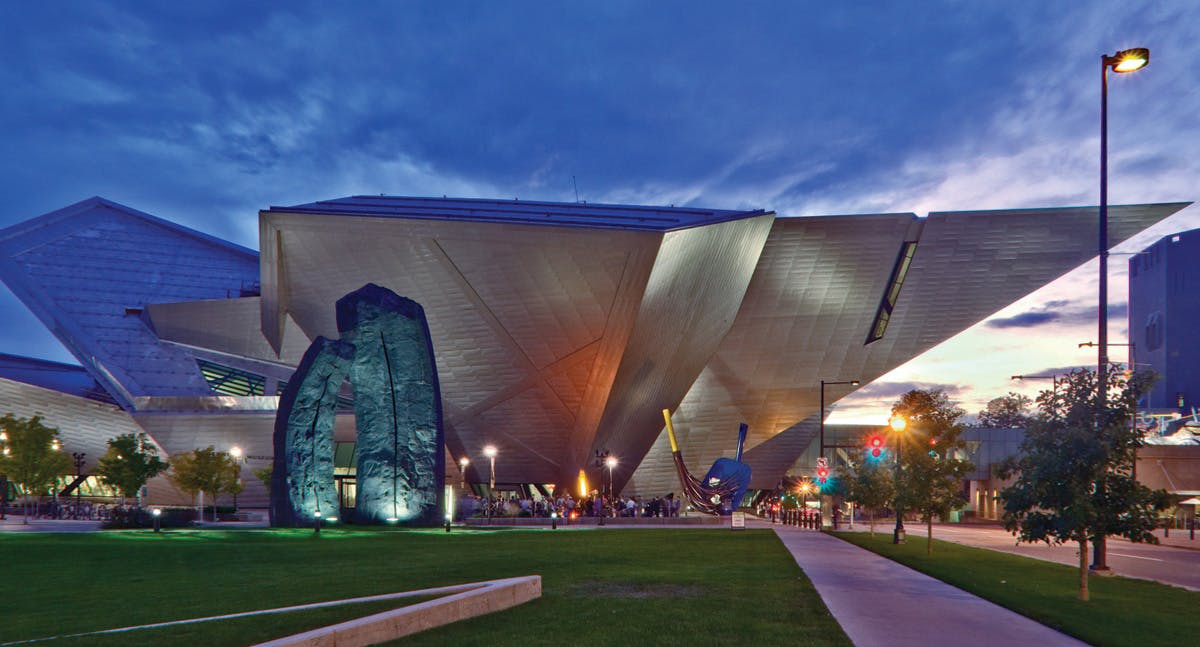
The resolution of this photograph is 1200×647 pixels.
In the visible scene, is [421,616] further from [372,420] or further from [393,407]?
[372,420]

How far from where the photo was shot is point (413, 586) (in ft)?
42.2

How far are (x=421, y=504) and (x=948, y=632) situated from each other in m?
24.5

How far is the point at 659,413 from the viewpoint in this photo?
4912cm

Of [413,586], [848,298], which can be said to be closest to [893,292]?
[848,298]

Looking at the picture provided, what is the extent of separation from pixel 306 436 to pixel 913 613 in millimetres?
23660

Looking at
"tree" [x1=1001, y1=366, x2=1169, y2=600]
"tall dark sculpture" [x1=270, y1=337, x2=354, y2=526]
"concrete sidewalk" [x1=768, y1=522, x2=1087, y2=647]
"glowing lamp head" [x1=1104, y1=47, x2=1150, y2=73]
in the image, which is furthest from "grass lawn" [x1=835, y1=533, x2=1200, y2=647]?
"tall dark sculpture" [x1=270, y1=337, x2=354, y2=526]

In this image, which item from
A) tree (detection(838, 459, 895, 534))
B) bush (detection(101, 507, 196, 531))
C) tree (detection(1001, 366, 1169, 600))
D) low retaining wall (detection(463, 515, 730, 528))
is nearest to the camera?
tree (detection(1001, 366, 1169, 600))

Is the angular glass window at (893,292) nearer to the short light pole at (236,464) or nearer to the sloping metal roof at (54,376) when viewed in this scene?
the short light pole at (236,464)

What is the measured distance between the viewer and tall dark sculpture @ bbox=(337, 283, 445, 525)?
30.4m

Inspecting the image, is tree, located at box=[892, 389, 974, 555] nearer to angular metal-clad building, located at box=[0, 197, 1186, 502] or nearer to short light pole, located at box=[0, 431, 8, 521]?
angular metal-clad building, located at box=[0, 197, 1186, 502]

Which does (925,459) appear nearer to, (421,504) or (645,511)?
(421,504)

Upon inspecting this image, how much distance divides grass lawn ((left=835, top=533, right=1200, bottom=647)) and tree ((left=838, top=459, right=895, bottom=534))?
9474 mm

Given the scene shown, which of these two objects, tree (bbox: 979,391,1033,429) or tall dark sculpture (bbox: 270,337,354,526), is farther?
tree (bbox: 979,391,1033,429)

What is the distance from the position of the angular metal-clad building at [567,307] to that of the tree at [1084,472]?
2214cm
